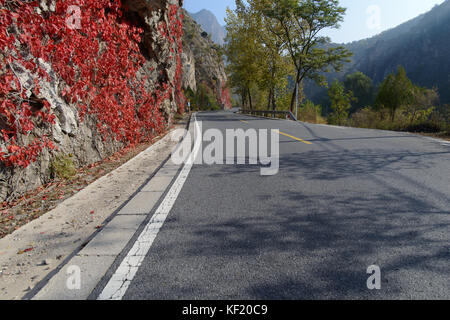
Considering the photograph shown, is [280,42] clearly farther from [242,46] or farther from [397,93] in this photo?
[397,93]

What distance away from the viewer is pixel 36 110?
14.4ft

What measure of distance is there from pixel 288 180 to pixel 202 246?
241 centimetres

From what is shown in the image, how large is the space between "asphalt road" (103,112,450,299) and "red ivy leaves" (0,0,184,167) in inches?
102

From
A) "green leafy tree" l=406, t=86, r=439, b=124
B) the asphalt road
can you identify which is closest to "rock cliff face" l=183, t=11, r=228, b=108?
"green leafy tree" l=406, t=86, r=439, b=124

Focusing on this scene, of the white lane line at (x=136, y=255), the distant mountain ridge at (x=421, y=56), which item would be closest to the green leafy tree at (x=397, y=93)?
the white lane line at (x=136, y=255)

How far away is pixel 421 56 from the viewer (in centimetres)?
14125

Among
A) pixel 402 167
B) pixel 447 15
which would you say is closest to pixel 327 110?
pixel 447 15

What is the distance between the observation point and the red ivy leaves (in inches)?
151

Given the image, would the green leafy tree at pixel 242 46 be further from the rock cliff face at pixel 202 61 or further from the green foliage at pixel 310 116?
the rock cliff face at pixel 202 61

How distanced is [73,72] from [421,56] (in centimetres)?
18080

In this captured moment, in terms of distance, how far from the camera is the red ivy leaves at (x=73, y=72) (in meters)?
3.84

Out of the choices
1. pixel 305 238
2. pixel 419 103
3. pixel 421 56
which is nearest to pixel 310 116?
pixel 419 103
